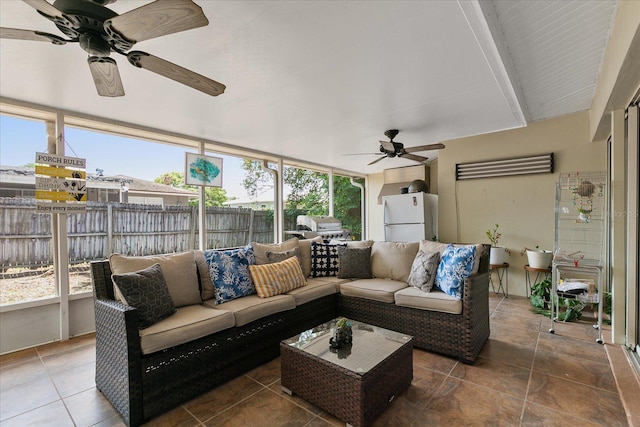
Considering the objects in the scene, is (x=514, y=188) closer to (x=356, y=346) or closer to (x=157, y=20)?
(x=356, y=346)

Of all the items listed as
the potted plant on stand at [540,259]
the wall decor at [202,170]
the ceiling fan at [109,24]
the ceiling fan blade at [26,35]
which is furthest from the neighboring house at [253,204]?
the potted plant on stand at [540,259]

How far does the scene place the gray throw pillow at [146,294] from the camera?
1909 millimetres

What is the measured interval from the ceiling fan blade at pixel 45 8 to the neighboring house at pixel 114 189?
2.49 metres

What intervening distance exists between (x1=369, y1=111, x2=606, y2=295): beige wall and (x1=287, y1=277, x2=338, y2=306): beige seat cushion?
274 cm

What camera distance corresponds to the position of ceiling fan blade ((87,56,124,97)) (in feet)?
5.34

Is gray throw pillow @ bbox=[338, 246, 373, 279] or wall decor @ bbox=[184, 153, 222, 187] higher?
wall decor @ bbox=[184, 153, 222, 187]

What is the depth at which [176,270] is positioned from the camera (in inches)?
96.9

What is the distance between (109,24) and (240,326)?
201 cm

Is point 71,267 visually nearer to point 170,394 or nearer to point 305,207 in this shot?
point 170,394

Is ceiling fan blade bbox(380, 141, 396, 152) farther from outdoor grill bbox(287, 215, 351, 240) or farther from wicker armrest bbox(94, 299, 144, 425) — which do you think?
wicker armrest bbox(94, 299, 144, 425)

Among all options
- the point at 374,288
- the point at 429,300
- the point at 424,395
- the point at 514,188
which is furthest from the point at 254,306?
the point at 514,188

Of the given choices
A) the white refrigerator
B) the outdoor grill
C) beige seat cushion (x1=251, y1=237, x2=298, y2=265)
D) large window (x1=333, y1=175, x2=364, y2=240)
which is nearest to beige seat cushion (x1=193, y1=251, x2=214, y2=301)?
beige seat cushion (x1=251, y1=237, x2=298, y2=265)

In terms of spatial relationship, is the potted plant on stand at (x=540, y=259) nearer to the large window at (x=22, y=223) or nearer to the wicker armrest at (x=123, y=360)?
the wicker armrest at (x=123, y=360)

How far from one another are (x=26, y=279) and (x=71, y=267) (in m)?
0.36
